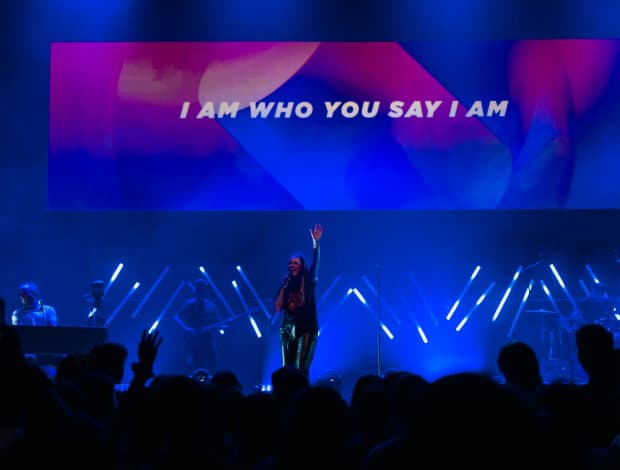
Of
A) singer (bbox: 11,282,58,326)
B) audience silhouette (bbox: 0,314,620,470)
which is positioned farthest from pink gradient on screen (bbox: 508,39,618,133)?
audience silhouette (bbox: 0,314,620,470)

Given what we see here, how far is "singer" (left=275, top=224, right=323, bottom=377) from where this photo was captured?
26.7 ft

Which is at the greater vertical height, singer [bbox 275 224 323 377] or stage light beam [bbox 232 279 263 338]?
stage light beam [bbox 232 279 263 338]

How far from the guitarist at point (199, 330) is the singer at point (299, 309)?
2263 millimetres

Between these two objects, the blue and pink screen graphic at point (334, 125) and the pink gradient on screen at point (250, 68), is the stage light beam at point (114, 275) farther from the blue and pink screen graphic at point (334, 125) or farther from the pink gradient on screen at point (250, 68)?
the pink gradient on screen at point (250, 68)

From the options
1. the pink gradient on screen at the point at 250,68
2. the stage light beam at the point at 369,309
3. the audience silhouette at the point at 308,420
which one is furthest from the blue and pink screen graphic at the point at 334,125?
the audience silhouette at the point at 308,420

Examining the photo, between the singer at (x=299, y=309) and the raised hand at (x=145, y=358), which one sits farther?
the singer at (x=299, y=309)

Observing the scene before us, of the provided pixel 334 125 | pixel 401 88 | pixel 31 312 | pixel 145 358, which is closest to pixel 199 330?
pixel 31 312

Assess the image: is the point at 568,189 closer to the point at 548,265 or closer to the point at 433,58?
the point at 548,265

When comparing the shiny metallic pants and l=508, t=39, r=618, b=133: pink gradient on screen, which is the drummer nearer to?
l=508, t=39, r=618, b=133: pink gradient on screen

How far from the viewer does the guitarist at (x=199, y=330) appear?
10.2 meters

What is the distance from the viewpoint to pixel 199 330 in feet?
33.4

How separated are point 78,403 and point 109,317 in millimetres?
8632

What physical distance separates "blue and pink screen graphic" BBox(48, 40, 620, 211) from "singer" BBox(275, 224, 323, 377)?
2252 millimetres

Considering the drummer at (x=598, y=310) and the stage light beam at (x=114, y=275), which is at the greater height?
the stage light beam at (x=114, y=275)
